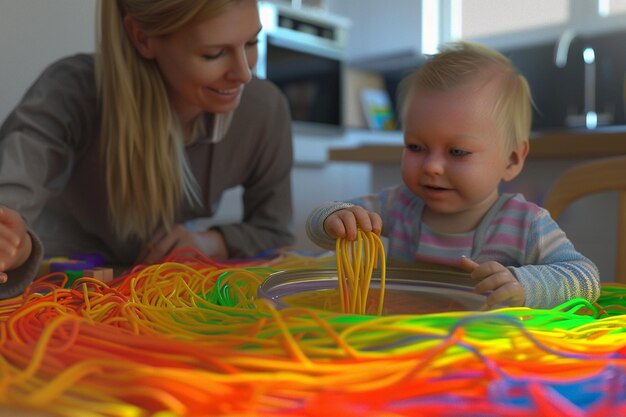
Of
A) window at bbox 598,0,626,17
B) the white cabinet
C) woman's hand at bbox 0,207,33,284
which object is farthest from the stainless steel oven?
woman's hand at bbox 0,207,33,284

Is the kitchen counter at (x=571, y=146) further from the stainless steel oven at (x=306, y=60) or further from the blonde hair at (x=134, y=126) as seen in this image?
the stainless steel oven at (x=306, y=60)

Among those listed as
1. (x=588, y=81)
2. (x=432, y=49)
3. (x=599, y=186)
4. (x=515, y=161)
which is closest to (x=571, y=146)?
(x=599, y=186)

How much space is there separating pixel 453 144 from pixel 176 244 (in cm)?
50

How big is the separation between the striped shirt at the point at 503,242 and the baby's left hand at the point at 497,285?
0.12ft

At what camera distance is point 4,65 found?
4.70 feet

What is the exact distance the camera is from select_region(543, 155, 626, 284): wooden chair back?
0.90 metres

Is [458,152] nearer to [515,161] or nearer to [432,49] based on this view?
[515,161]

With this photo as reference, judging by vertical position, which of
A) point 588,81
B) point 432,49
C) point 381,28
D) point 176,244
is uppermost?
point 381,28

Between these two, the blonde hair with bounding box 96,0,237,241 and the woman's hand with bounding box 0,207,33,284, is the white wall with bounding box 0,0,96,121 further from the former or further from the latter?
the woman's hand with bounding box 0,207,33,284

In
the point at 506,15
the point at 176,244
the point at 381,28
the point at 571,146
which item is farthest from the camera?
the point at 381,28

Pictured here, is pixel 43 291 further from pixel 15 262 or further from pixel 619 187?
pixel 619 187

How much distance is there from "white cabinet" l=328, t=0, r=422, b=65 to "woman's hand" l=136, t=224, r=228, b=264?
9.85 ft

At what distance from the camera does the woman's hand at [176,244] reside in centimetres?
101

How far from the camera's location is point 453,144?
78 centimetres
